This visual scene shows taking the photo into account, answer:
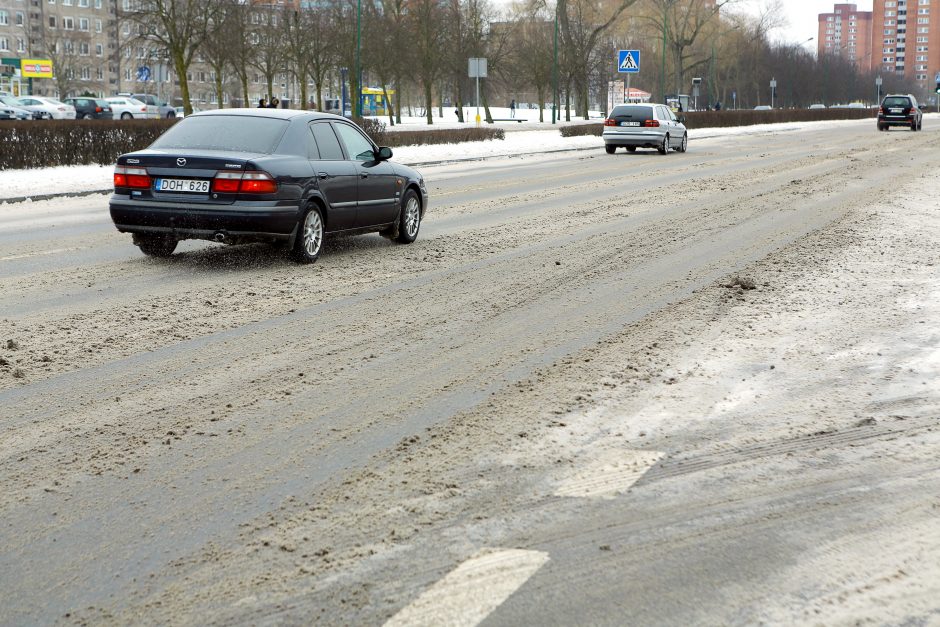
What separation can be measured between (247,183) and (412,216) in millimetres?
2893

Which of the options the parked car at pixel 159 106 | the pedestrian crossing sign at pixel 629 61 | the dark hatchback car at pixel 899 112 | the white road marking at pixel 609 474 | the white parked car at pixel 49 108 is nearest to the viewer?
the white road marking at pixel 609 474

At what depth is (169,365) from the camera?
22.0ft

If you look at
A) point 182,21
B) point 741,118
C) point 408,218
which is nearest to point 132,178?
point 408,218

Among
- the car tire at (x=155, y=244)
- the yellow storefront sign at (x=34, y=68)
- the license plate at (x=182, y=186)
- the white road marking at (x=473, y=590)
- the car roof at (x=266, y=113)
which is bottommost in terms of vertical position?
the white road marking at (x=473, y=590)

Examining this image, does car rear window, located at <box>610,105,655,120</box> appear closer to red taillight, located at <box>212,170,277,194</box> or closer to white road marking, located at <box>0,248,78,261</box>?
white road marking, located at <box>0,248,78,261</box>

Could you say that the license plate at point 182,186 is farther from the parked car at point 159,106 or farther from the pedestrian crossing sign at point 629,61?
the parked car at point 159,106

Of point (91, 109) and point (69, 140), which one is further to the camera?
point (91, 109)

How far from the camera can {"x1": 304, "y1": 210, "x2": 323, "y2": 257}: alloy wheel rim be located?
36.6 feet

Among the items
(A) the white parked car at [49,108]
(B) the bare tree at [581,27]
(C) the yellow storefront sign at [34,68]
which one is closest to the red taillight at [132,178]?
(A) the white parked car at [49,108]

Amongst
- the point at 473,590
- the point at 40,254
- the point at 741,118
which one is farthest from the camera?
the point at 741,118

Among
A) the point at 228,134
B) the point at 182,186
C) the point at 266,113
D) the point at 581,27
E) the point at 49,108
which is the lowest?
the point at 182,186

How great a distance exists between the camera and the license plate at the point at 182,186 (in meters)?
10.7

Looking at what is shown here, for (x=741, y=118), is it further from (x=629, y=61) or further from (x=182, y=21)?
(x=182, y=21)

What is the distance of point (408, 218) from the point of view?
13070mm
